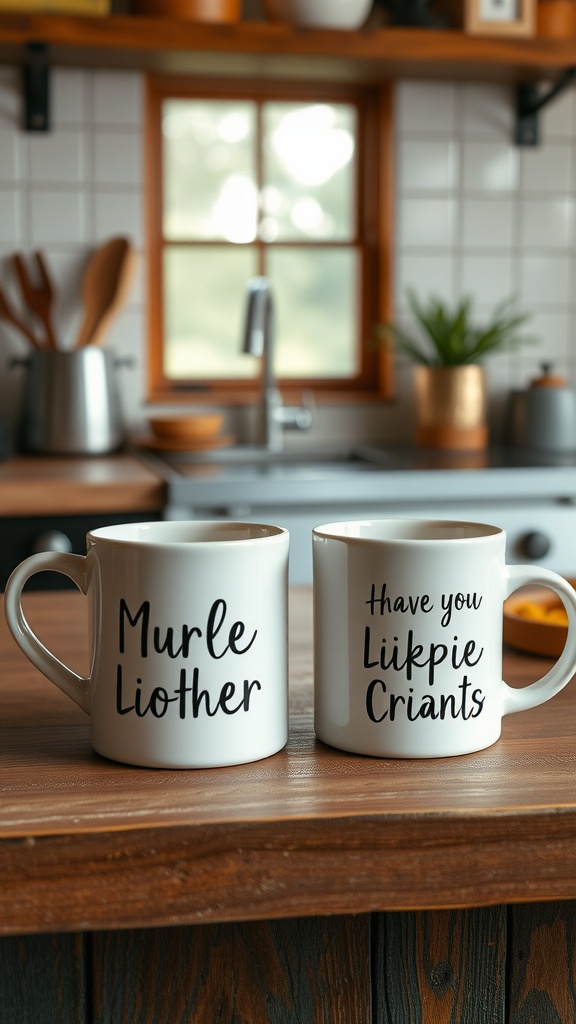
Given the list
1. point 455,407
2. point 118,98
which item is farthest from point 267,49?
point 455,407

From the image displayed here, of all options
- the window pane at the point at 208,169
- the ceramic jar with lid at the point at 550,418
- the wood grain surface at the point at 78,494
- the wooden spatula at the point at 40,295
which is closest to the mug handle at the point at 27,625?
the wood grain surface at the point at 78,494

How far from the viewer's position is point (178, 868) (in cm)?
44

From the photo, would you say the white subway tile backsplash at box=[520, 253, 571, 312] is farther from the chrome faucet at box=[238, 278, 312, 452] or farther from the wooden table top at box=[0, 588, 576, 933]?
the wooden table top at box=[0, 588, 576, 933]

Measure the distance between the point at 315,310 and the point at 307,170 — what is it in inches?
12.3

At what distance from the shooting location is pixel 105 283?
7.68 ft

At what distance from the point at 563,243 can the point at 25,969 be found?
92.1 inches

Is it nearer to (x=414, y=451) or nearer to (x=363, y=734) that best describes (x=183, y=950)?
(x=363, y=734)

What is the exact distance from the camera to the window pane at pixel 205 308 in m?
Result: 2.52

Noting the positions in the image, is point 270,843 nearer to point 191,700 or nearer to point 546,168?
point 191,700

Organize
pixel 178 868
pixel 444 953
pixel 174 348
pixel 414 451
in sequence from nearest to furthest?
pixel 178 868 → pixel 444 953 → pixel 414 451 → pixel 174 348

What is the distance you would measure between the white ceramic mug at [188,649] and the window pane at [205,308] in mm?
2046

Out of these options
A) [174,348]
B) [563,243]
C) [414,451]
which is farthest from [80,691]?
[563,243]

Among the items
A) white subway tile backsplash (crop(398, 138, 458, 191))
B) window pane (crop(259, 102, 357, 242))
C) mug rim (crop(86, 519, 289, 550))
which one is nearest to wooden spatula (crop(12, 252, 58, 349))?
window pane (crop(259, 102, 357, 242))

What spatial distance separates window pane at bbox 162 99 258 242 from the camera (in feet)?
8.09
